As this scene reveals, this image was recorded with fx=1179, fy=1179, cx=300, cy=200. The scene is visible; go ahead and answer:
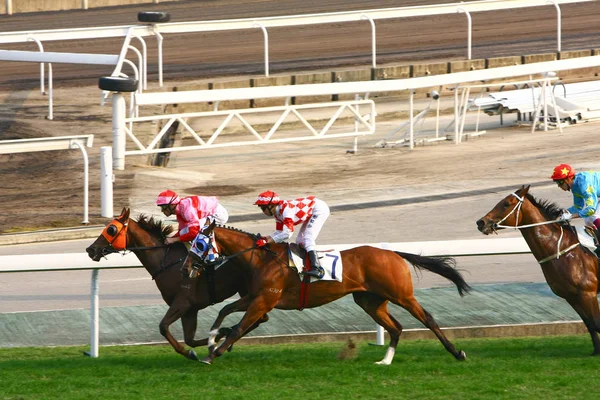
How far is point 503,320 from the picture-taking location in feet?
30.9

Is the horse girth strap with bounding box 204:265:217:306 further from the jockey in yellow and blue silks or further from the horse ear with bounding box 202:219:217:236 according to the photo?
the jockey in yellow and blue silks

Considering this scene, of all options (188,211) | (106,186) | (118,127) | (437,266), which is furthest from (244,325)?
(118,127)

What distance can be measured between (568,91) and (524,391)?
15.2m

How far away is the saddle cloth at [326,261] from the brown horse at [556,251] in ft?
3.47

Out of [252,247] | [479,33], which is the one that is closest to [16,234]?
[252,247]

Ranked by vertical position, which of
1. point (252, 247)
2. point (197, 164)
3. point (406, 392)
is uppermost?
point (252, 247)

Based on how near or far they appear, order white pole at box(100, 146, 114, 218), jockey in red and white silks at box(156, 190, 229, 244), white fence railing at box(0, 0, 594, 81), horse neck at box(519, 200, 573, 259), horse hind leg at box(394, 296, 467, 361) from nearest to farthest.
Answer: horse hind leg at box(394, 296, 467, 361)
horse neck at box(519, 200, 573, 259)
jockey in red and white silks at box(156, 190, 229, 244)
white pole at box(100, 146, 114, 218)
white fence railing at box(0, 0, 594, 81)

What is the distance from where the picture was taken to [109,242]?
27.1 feet

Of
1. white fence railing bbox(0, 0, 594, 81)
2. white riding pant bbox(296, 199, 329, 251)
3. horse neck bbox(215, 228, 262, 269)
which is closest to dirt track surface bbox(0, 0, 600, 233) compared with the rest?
white fence railing bbox(0, 0, 594, 81)

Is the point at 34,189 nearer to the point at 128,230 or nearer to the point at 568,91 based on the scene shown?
the point at 128,230

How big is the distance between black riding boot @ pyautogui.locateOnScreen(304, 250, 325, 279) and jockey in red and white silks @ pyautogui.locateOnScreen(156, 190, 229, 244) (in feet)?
2.95

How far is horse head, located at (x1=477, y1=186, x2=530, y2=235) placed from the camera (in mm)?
8281

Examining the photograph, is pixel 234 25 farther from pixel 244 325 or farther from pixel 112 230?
pixel 244 325

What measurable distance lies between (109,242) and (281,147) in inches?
455
